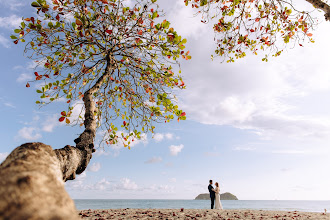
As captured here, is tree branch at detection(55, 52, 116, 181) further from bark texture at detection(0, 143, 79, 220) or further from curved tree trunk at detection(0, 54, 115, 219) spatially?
bark texture at detection(0, 143, 79, 220)

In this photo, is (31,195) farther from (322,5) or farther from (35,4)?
(322,5)

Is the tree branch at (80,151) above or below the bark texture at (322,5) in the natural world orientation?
below

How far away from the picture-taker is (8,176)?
5.50 ft

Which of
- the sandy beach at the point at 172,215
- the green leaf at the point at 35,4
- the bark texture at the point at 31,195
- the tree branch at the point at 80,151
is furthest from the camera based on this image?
the sandy beach at the point at 172,215

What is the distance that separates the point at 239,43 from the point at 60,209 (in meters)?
9.69

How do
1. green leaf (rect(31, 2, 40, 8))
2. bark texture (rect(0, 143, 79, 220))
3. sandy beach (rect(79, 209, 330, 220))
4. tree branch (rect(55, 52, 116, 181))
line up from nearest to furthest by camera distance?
bark texture (rect(0, 143, 79, 220))
tree branch (rect(55, 52, 116, 181))
green leaf (rect(31, 2, 40, 8))
sandy beach (rect(79, 209, 330, 220))

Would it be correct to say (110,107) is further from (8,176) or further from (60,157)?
(8,176)

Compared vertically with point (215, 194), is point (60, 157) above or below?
above

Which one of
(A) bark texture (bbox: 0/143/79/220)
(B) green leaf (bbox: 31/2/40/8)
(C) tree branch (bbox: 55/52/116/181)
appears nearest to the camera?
(A) bark texture (bbox: 0/143/79/220)

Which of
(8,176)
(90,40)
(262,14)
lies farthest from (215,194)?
(8,176)

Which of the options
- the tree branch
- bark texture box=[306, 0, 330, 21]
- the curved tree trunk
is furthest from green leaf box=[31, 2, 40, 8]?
bark texture box=[306, 0, 330, 21]

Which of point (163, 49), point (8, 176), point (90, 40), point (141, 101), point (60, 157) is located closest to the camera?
point (8, 176)

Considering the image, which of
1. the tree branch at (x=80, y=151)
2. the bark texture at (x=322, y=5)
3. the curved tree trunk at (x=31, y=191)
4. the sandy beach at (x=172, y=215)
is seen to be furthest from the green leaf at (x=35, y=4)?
the sandy beach at (x=172, y=215)

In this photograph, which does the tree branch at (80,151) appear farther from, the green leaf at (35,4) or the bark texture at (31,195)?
the green leaf at (35,4)
